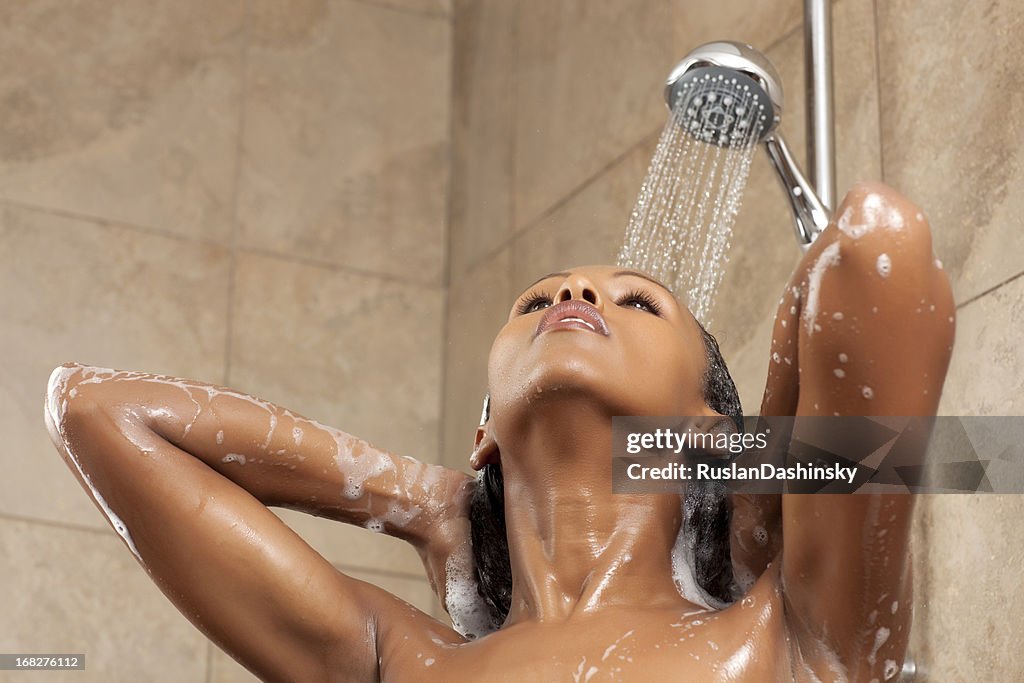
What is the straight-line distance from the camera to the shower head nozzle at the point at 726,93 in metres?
1.40

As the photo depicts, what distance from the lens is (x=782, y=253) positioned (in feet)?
5.56

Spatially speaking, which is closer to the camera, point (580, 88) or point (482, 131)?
point (580, 88)

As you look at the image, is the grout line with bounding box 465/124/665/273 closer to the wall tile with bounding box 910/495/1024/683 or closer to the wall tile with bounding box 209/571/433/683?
the wall tile with bounding box 209/571/433/683

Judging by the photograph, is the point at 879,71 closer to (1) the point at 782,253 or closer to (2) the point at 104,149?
(1) the point at 782,253

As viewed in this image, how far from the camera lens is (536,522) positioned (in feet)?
3.60

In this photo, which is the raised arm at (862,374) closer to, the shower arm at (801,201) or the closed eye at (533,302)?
the closed eye at (533,302)

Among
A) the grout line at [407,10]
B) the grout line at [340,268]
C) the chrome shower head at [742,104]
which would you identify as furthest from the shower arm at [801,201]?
the grout line at [407,10]

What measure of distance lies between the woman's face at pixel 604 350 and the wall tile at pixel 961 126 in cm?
39

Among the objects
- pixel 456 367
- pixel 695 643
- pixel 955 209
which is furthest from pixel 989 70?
pixel 456 367

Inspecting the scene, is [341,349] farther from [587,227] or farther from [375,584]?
[587,227]

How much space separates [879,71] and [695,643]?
845mm

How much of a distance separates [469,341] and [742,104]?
1033 millimetres

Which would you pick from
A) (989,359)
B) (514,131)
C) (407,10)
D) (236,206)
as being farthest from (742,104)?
(407,10)

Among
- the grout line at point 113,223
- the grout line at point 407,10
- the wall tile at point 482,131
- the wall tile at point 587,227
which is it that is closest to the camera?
the wall tile at point 587,227
